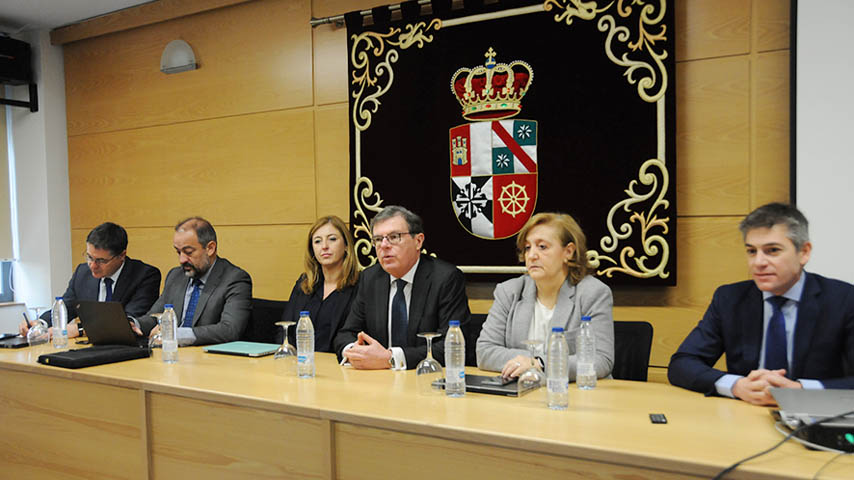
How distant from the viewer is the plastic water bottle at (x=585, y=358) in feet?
6.82

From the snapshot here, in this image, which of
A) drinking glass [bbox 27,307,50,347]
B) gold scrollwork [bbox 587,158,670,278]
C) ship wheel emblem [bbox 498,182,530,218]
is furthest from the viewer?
ship wheel emblem [bbox 498,182,530,218]

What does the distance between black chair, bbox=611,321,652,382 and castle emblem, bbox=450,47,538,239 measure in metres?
1.11

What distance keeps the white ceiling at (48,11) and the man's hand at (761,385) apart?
5013 mm

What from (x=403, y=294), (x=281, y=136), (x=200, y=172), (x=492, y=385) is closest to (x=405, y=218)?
(x=403, y=294)

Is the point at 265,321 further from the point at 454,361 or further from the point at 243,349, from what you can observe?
the point at 454,361

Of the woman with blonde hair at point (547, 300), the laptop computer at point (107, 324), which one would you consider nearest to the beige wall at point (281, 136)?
the woman with blonde hair at point (547, 300)

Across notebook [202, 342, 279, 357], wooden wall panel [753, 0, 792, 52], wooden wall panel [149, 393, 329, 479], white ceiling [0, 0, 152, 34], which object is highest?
white ceiling [0, 0, 152, 34]

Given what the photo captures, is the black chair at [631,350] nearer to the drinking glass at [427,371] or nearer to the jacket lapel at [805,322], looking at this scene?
the jacket lapel at [805,322]

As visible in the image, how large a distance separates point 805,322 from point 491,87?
83.4 inches

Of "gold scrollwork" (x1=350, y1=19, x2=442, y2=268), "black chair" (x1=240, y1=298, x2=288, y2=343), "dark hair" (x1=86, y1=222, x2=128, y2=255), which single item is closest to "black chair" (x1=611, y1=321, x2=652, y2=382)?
"gold scrollwork" (x1=350, y1=19, x2=442, y2=268)

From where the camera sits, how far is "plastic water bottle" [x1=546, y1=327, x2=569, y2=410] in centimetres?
186

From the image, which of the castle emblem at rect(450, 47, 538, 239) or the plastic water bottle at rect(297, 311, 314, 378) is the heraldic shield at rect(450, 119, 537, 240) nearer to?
the castle emblem at rect(450, 47, 538, 239)

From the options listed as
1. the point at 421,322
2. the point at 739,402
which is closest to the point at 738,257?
the point at 739,402

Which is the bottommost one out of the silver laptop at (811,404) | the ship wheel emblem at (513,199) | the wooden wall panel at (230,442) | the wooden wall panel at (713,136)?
the wooden wall panel at (230,442)
